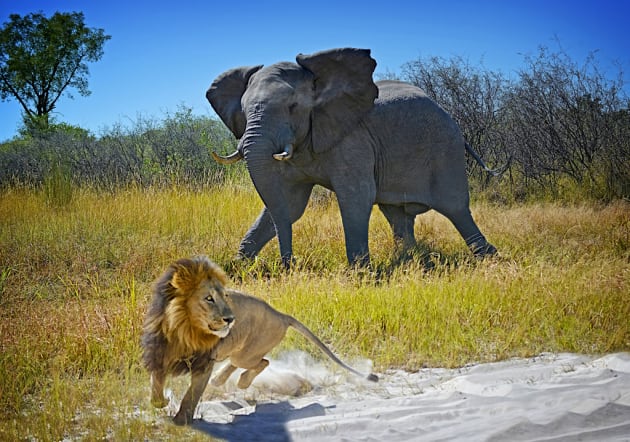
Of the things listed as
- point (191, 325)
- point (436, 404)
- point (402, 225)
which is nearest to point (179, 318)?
point (191, 325)

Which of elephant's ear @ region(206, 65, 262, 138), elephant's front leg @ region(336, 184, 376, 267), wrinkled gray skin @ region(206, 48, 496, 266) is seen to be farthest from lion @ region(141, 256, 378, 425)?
elephant's ear @ region(206, 65, 262, 138)

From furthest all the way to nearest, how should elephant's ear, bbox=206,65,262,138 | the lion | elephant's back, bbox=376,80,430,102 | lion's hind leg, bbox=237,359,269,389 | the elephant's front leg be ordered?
1. elephant's back, bbox=376,80,430,102
2. elephant's ear, bbox=206,65,262,138
3. the elephant's front leg
4. lion's hind leg, bbox=237,359,269,389
5. the lion

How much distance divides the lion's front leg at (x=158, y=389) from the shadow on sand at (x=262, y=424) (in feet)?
0.78

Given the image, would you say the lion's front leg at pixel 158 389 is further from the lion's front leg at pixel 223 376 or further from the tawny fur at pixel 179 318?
the lion's front leg at pixel 223 376

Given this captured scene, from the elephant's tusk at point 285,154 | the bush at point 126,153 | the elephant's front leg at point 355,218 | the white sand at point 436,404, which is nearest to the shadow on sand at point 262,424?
the white sand at point 436,404

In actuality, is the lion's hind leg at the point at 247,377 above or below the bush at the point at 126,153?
below

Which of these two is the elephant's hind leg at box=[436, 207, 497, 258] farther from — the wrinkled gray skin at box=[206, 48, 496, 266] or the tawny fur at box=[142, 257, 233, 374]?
the tawny fur at box=[142, 257, 233, 374]

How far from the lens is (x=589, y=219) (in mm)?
10531

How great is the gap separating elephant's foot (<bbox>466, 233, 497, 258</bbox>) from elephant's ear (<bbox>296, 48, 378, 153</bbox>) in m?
1.99

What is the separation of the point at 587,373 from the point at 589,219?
249 inches

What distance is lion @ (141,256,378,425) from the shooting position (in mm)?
3594

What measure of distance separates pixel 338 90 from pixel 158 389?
16.6 ft

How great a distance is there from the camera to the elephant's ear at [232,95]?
335 inches

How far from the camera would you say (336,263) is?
8.36 metres
